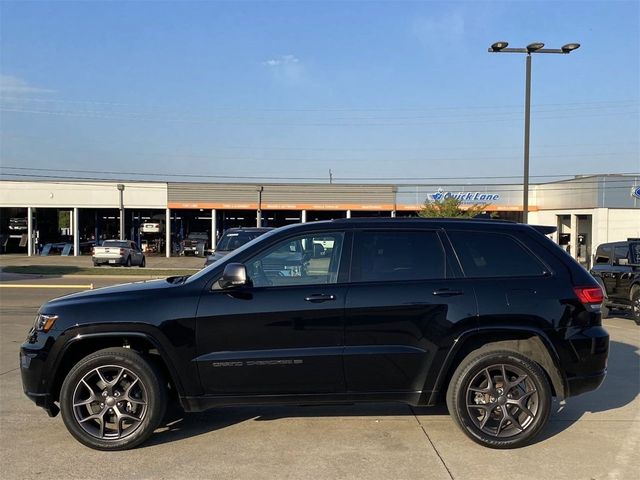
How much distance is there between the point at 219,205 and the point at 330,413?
Result: 43310 millimetres

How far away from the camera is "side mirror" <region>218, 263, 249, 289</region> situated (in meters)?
4.16

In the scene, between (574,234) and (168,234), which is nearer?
(574,234)

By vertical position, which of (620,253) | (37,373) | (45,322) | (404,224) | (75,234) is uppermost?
(404,224)

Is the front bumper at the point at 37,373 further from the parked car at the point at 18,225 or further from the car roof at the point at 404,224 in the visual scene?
the parked car at the point at 18,225

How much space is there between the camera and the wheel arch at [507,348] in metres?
4.41

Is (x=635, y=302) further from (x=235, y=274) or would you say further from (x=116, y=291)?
(x=116, y=291)

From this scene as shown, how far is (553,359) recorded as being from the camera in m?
4.46

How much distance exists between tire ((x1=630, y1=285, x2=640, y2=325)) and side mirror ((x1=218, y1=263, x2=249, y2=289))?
1005 centimetres

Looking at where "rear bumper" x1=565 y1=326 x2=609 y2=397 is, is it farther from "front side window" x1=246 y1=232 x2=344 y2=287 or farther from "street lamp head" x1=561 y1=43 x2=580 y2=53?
"street lamp head" x1=561 y1=43 x2=580 y2=53

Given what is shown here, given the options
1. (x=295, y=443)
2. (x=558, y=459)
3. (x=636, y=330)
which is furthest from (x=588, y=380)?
(x=636, y=330)

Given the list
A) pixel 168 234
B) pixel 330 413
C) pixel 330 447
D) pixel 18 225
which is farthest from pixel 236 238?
pixel 18 225

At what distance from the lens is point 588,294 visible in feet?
14.9

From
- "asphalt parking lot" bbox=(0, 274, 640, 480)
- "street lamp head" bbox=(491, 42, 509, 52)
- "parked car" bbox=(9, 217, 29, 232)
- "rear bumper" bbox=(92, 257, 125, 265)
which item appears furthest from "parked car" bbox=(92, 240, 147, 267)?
"asphalt parking lot" bbox=(0, 274, 640, 480)

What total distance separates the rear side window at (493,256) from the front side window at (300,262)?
1.05m
